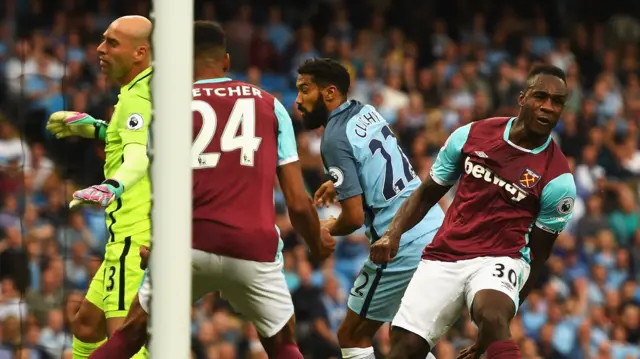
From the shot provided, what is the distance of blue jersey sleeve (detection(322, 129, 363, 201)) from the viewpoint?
7953 millimetres

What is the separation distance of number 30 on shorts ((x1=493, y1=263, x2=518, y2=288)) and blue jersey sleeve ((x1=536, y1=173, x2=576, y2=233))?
0.36m

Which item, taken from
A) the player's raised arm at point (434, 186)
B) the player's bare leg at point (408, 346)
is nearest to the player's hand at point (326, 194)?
the player's raised arm at point (434, 186)

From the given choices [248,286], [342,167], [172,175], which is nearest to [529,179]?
[342,167]

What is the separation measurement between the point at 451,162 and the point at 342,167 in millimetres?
711

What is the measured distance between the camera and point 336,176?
7.98 m

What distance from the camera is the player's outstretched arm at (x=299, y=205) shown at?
658 centimetres

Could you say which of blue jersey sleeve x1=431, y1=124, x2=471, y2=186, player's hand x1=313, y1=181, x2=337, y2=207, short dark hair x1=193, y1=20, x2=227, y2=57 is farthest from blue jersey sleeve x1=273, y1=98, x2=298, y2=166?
player's hand x1=313, y1=181, x2=337, y2=207

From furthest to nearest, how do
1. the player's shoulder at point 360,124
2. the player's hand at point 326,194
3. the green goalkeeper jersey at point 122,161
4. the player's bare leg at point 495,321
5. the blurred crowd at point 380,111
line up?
the blurred crowd at point 380,111 → the player's hand at point 326,194 → the player's shoulder at point 360,124 → the green goalkeeper jersey at point 122,161 → the player's bare leg at point 495,321

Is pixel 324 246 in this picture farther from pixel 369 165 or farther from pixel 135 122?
pixel 369 165

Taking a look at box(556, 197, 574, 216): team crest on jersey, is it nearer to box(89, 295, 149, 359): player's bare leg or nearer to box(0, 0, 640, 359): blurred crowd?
box(89, 295, 149, 359): player's bare leg

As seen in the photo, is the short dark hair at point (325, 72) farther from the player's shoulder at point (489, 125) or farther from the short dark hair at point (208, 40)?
the short dark hair at point (208, 40)

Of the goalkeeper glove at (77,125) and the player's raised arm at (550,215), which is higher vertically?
the goalkeeper glove at (77,125)

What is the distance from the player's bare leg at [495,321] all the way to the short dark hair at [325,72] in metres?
1.75

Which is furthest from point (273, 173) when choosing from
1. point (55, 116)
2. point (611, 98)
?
point (611, 98)
